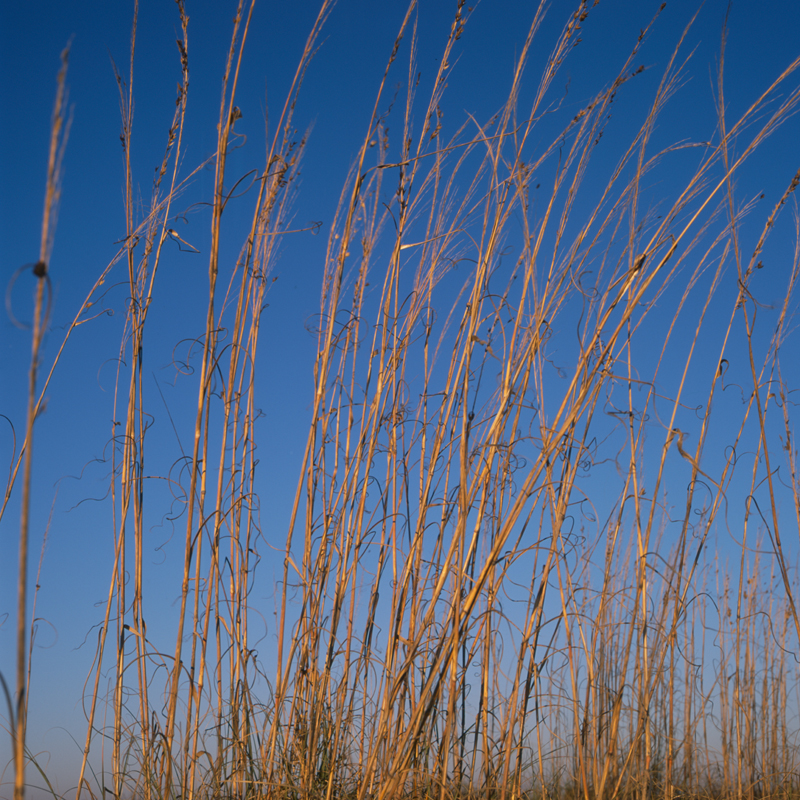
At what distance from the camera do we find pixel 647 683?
4.33 feet

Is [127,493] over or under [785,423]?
under

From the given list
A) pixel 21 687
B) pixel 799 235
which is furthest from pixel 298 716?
pixel 799 235

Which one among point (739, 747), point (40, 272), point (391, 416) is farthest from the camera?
point (739, 747)

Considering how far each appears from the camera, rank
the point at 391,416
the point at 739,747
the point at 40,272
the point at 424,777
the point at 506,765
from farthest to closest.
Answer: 1. the point at 739,747
2. the point at 391,416
3. the point at 424,777
4. the point at 506,765
5. the point at 40,272

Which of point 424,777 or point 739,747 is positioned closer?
point 424,777

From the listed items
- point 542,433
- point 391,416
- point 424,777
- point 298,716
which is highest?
point 391,416

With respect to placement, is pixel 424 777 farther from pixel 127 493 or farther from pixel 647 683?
pixel 127 493

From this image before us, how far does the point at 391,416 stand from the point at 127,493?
547 mm

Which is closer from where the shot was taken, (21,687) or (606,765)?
(21,687)

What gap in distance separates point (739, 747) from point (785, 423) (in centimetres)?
83

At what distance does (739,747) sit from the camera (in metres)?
1.72

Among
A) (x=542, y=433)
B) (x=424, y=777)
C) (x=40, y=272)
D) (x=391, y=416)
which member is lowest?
(x=424, y=777)

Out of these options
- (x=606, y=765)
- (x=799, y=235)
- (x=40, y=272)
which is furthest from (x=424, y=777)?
(x=799, y=235)

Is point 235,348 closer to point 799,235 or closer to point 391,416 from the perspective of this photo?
point 391,416
